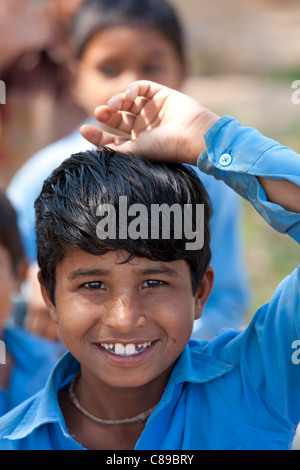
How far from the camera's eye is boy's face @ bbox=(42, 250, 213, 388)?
53.2 inches

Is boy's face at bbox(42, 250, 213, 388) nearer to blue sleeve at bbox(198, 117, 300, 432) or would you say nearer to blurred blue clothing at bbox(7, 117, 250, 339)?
blue sleeve at bbox(198, 117, 300, 432)

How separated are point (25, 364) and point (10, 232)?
459 mm

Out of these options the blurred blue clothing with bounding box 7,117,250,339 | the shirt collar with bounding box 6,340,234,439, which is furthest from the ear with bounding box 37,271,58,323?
the blurred blue clothing with bounding box 7,117,250,339

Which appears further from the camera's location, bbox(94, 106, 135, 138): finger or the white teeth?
bbox(94, 106, 135, 138): finger

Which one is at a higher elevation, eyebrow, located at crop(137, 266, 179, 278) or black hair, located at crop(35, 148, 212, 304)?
black hair, located at crop(35, 148, 212, 304)

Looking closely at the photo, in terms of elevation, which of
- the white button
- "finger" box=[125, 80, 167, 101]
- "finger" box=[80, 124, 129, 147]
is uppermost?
"finger" box=[125, 80, 167, 101]

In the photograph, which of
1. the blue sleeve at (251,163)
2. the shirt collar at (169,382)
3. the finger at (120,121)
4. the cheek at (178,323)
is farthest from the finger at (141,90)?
the shirt collar at (169,382)

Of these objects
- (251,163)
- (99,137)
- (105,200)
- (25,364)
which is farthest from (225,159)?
(25,364)

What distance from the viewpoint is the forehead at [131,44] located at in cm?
238

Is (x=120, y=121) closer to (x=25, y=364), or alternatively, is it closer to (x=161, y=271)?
(x=161, y=271)

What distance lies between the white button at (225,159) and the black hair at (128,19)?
4.05ft

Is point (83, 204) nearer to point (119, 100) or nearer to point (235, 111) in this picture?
point (119, 100)

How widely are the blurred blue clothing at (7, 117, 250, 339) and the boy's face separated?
36.0 inches

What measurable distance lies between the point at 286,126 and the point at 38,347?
4.60 meters
